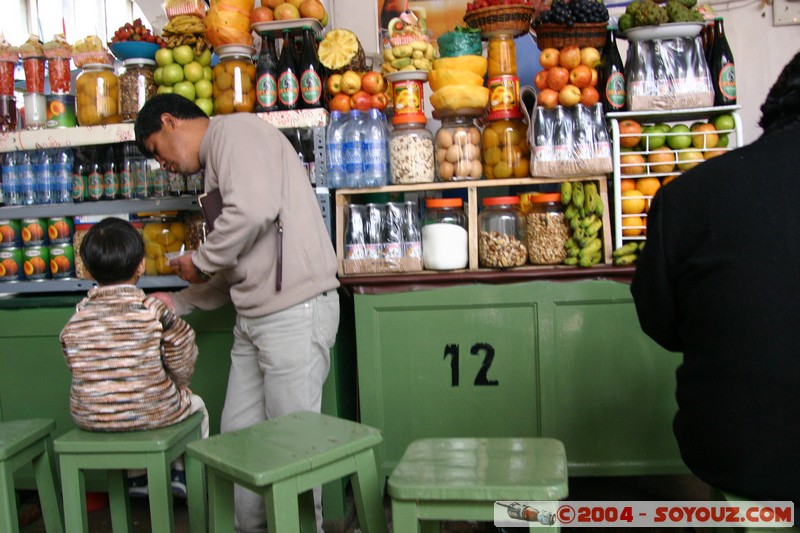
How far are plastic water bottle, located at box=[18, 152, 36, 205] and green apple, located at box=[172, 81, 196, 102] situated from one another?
0.72m

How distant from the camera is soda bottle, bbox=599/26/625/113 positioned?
8.75ft

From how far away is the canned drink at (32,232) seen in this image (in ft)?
9.93

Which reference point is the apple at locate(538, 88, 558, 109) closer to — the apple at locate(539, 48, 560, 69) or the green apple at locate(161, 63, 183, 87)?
the apple at locate(539, 48, 560, 69)

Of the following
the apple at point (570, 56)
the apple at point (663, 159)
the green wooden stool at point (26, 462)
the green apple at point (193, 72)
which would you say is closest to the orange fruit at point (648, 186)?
the apple at point (663, 159)

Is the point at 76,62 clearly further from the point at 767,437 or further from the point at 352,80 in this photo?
the point at 767,437

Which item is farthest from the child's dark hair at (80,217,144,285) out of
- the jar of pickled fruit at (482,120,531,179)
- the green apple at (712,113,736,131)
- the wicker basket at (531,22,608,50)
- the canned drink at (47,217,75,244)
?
the green apple at (712,113,736,131)

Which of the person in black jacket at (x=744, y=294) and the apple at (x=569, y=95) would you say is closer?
the person in black jacket at (x=744, y=294)

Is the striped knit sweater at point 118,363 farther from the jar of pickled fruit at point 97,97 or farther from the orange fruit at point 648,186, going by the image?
the orange fruit at point 648,186

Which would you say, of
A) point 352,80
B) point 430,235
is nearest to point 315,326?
point 430,235

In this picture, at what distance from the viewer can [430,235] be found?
275cm

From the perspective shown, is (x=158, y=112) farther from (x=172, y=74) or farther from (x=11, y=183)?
(x=11, y=183)

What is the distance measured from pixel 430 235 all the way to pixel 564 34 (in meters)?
0.88

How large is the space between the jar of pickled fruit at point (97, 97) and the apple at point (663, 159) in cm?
207

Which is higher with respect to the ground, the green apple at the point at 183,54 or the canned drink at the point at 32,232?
the green apple at the point at 183,54
